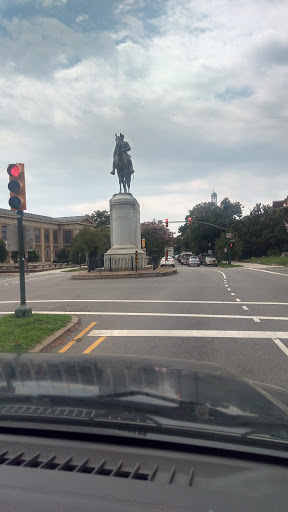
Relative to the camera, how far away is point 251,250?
3162 inches

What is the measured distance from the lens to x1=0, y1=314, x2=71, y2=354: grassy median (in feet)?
24.8

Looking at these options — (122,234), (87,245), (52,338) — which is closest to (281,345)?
(52,338)

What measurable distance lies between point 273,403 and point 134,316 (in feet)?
29.2

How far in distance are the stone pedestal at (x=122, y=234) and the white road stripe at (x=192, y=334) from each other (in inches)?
886

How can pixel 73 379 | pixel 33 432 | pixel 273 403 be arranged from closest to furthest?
pixel 33 432, pixel 273 403, pixel 73 379

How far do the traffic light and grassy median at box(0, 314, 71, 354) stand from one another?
108 inches

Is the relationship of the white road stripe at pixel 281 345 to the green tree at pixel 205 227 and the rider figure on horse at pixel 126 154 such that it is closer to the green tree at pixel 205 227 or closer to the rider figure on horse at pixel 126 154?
the rider figure on horse at pixel 126 154

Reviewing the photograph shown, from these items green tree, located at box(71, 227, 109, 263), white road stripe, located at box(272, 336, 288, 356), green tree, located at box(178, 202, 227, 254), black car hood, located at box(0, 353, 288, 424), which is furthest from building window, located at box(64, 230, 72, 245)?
black car hood, located at box(0, 353, 288, 424)

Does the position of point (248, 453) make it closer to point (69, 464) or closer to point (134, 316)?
point (69, 464)

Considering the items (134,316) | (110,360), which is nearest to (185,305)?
(134,316)

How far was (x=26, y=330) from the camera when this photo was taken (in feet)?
29.8

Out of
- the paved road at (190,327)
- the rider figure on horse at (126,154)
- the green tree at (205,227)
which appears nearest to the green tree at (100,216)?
the green tree at (205,227)

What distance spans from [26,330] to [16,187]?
3.49 m

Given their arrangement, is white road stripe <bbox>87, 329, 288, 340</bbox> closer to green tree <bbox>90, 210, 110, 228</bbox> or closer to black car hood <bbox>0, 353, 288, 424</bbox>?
black car hood <bbox>0, 353, 288, 424</bbox>
